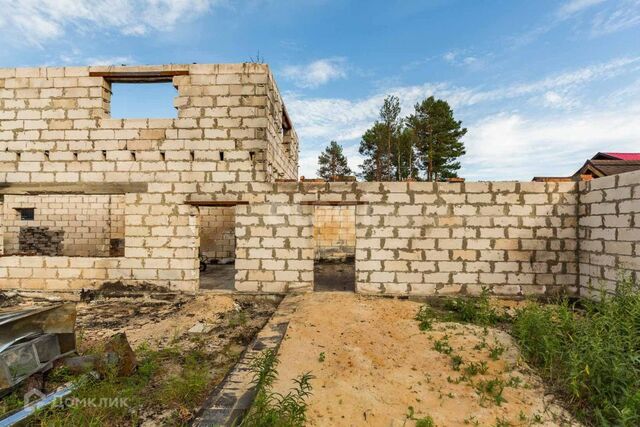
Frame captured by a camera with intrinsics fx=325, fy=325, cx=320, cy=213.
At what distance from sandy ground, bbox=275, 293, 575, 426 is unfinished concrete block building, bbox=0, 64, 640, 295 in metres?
1.57

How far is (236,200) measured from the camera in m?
7.01

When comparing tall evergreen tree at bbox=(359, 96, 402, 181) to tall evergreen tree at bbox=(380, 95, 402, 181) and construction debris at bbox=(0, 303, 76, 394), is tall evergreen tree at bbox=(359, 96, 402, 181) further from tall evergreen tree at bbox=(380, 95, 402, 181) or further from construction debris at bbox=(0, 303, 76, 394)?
construction debris at bbox=(0, 303, 76, 394)

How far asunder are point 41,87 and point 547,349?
10572mm

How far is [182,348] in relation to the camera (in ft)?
15.4

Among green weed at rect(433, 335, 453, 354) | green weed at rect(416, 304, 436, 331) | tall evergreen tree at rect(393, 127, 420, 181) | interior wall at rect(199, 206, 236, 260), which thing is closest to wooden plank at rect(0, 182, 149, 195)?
interior wall at rect(199, 206, 236, 260)

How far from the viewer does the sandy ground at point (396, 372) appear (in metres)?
3.14

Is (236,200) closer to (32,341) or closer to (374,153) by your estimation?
(32,341)

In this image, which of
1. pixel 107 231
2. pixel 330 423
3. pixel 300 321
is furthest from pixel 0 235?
pixel 330 423

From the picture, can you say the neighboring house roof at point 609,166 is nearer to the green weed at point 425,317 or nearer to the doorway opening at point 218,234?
the green weed at point 425,317

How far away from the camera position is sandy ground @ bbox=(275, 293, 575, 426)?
314 centimetres

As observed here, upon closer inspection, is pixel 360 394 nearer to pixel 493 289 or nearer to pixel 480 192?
pixel 493 289

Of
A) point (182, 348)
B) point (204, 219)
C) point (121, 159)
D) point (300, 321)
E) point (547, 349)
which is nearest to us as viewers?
point (547, 349)

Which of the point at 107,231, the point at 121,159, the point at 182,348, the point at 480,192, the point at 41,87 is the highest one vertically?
the point at 41,87

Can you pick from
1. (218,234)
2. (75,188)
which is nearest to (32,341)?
(75,188)
